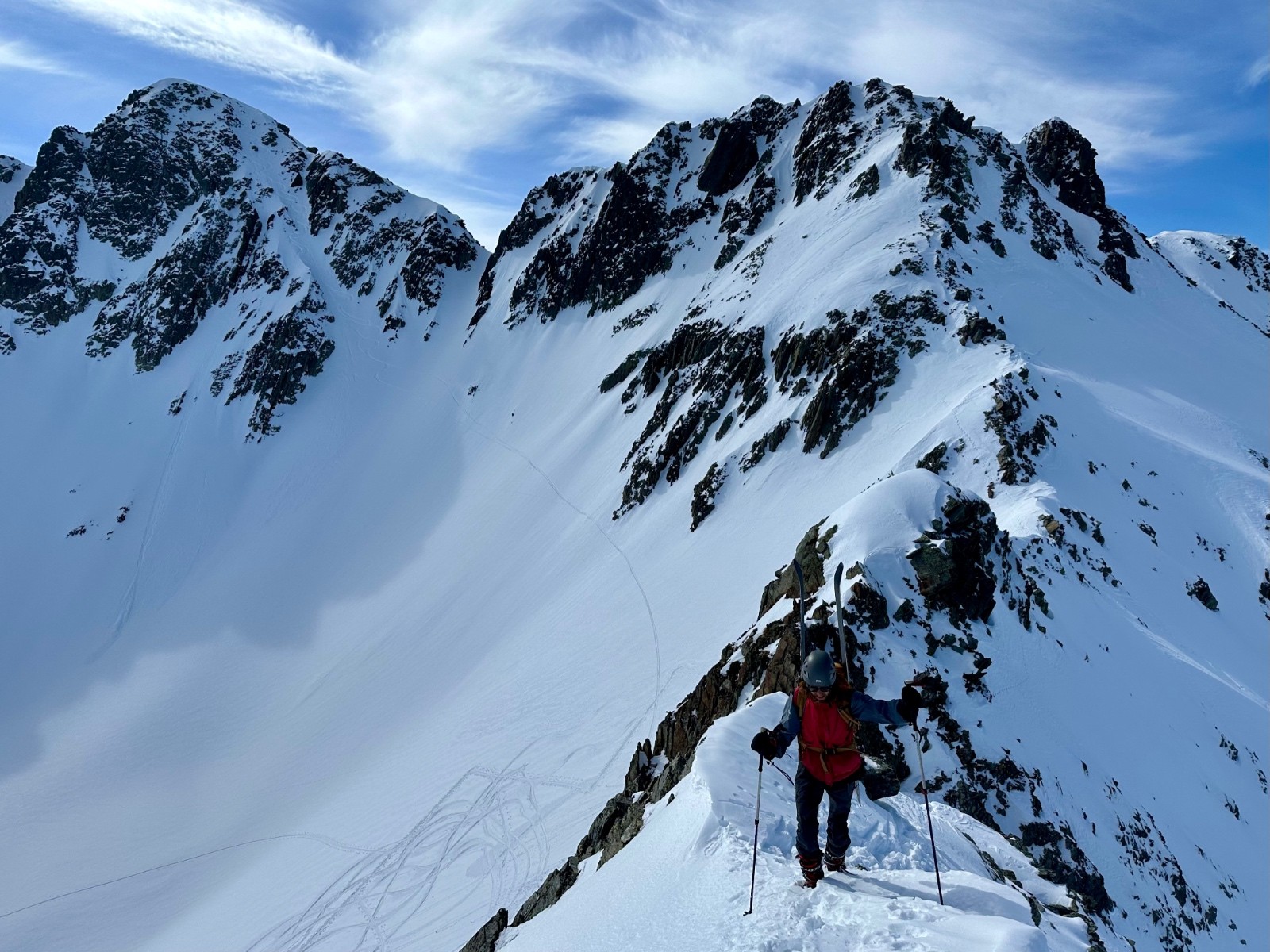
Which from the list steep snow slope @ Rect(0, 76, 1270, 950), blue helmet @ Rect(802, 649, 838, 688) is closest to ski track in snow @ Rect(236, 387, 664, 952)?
steep snow slope @ Rect(0, 76, 1270, 950)

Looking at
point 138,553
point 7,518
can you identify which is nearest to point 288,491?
point 138,553

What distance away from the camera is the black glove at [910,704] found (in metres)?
5.91

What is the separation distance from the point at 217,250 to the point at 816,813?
10550cm

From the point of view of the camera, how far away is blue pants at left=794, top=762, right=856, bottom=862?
20.8ft

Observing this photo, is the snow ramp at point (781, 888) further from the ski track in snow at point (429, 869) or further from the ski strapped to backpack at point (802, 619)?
the ski track in snow at point (429, 869)

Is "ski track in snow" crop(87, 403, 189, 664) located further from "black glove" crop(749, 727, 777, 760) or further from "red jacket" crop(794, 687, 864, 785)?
"red jacket" crop(794, 687, 864, 785)

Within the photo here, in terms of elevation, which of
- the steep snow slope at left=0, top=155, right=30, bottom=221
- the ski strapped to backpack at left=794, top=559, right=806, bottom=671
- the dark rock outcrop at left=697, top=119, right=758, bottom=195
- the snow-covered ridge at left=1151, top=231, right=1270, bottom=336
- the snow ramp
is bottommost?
the snow ramp

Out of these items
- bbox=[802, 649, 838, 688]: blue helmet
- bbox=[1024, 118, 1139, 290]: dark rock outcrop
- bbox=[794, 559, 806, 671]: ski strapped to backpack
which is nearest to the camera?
bbox=[802, 649, 838, 688]: blue helmet

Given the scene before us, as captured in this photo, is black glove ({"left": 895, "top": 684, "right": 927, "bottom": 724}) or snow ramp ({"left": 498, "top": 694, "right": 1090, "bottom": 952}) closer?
snow ramp ({"left": 498, "top": 694, "right": 1090, "bottom": 952})

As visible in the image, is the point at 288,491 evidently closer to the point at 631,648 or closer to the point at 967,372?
the point at 631,648

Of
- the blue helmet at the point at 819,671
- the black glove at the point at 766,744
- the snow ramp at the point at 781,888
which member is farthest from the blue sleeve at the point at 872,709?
the snow ramp at the point at 781,888

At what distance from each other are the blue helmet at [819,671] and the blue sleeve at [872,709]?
0.86ft

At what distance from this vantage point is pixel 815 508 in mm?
27484

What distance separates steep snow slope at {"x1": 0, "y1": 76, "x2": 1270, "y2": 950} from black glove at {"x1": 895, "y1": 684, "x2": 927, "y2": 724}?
8.83 feet
